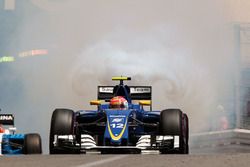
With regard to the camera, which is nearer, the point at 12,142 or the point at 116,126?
the point at 116,126

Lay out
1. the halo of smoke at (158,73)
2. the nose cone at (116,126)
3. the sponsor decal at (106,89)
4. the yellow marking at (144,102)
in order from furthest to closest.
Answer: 1. the halo of smoke at (158,73)
2. the sponsor decal at (106,89)
3. the yellow marking at (144,102)
4. the nose cone at (116,126)

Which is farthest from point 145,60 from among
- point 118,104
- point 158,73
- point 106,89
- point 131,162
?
point 131,162

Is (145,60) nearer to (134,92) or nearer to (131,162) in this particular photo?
(134,92)

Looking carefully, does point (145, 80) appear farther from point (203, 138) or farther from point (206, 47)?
point (206, 47)

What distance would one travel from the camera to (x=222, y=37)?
35.5 meters

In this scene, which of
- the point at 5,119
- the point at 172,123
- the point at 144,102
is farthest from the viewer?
the point at 144,102

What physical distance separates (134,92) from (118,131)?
3.10m

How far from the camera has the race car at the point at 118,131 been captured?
15812 mm

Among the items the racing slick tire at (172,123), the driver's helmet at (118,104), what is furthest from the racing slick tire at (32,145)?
the racing slick tire at (172,123)

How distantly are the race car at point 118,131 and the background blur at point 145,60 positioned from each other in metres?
9.12

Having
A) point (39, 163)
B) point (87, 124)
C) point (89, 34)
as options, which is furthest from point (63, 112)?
point (89, 34)

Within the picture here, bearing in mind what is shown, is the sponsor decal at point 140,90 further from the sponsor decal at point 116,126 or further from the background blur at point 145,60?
the background blur at point 145,60

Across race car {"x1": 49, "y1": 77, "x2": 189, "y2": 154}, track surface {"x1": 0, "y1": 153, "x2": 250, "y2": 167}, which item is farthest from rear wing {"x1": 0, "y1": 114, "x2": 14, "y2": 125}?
track surface {"x1": 0, "y1": 153, "x2": 250, "y2": 167}

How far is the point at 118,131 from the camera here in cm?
1622
